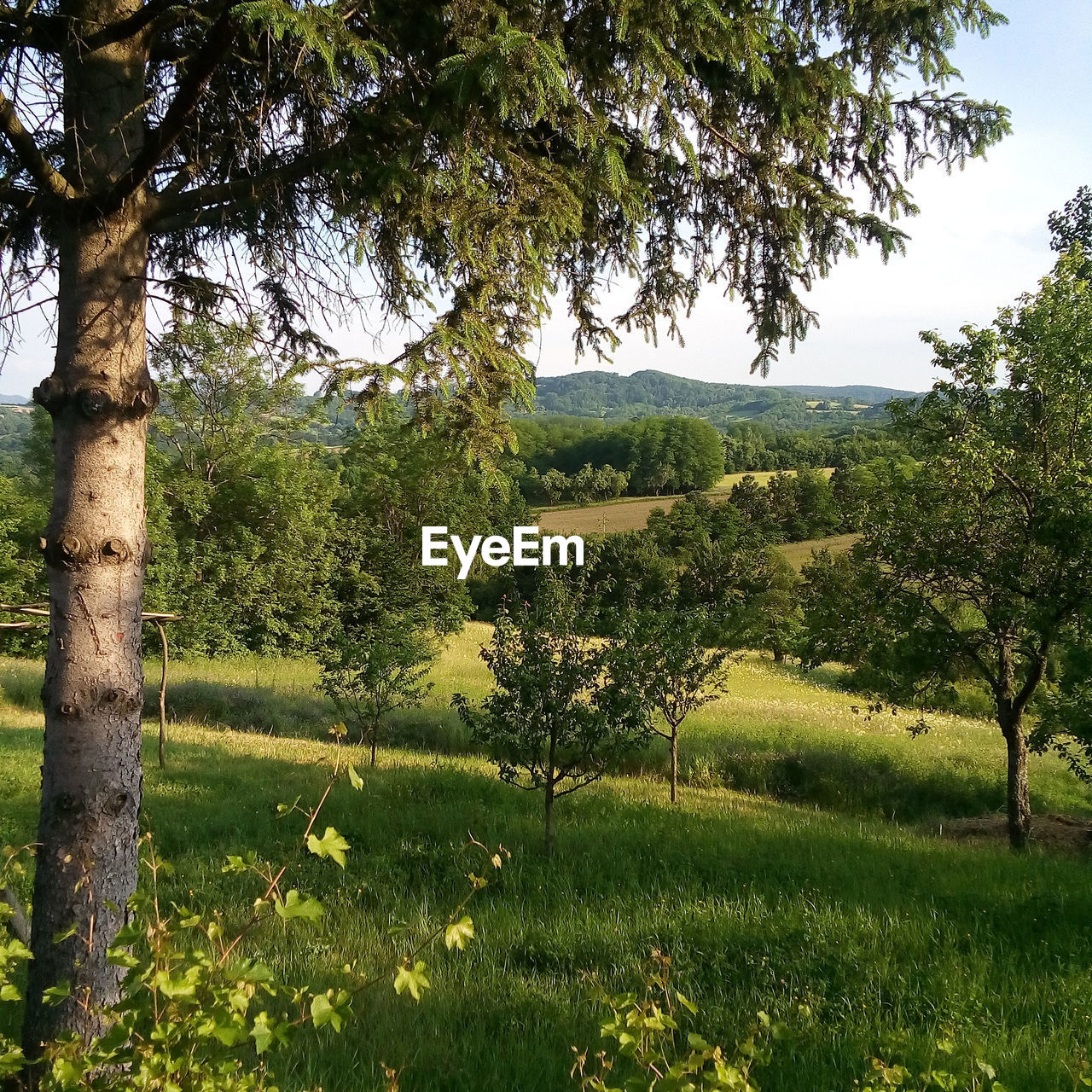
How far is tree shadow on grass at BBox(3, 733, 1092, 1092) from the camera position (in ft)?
12.5

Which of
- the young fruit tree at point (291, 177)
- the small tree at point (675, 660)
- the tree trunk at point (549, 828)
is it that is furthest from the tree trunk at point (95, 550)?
the small tree at point (675, 660)

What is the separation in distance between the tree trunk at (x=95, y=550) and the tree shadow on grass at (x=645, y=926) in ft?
3.82

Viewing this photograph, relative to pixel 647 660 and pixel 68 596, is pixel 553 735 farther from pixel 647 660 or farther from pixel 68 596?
pixel 68 596

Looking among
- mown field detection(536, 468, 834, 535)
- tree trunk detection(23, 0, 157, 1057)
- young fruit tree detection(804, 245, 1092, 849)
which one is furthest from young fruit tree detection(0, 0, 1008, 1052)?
mown field detection(536, 468, 834, 535)

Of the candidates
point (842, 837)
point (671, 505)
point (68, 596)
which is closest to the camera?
point (68, 596)

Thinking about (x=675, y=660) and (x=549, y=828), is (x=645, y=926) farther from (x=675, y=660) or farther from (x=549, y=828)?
(x=675, y=660)

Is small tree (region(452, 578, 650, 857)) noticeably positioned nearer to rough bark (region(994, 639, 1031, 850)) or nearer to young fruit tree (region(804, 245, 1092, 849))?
young fruit tree (region(804, 245, 1092, 849))

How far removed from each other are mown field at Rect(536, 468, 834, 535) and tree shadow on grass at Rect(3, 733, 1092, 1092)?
133ft

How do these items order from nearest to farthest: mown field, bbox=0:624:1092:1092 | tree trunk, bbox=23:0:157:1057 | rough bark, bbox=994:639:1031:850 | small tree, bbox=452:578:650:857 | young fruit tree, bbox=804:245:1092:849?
tree trunk, bbox=23:0:157:1057, mown field, bbox=0:624:1092:1092, small tree, bbox=452:578:650:857, young fruit tree, bbox=804:245:1092:849, rough bark, bbox=994:639:1031:850

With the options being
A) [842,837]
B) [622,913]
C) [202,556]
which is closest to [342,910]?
[622,913]

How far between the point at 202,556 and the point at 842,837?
91.0 ft

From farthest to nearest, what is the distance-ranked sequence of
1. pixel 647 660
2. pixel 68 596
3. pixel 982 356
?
pixel 982 356 < pixel 647 660 < pixel 68 596

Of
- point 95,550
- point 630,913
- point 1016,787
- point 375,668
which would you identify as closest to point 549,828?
point 630,913

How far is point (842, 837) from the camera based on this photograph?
27.3 ft
